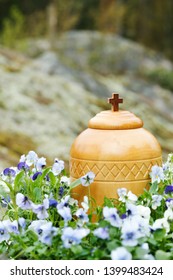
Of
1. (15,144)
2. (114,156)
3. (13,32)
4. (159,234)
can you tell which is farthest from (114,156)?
(13,32)

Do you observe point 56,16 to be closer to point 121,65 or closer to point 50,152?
point 121,65

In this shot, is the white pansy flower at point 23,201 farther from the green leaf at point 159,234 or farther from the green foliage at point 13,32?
the green foliage at point 13,32

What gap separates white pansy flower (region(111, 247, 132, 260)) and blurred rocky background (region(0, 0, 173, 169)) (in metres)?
2.38

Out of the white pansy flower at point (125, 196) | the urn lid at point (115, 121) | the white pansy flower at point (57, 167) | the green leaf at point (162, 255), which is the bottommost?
the green leaf at point (162, 255)

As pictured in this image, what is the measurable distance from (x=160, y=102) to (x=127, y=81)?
4.61 feet

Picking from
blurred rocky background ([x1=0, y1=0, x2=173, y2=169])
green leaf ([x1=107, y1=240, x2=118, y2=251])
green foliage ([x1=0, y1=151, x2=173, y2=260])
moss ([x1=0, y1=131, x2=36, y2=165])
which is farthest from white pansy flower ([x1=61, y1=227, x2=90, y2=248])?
moss ([x1=0, y1=131, x2=36, y2=165])

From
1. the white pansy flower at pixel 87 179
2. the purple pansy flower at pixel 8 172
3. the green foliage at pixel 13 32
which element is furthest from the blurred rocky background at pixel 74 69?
the white pansy flower at pixel 87 179

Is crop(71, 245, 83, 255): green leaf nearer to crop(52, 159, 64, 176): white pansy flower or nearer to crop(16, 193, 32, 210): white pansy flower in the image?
crop(16, 193, 32, 210): white pansy flower

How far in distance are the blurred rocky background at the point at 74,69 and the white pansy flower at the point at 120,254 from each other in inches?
93.8

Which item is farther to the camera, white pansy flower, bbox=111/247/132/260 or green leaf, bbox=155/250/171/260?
green leaf, bbox=155/250/171/260

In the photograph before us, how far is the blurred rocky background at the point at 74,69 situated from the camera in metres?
5.40

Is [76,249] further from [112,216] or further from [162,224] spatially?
[162,224]

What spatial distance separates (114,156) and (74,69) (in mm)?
5614

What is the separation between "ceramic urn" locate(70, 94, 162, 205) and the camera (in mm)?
2918
